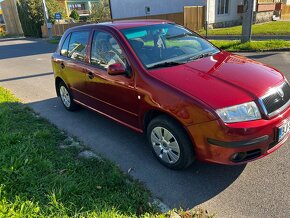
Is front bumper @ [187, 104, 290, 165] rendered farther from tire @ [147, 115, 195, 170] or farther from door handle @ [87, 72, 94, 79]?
door handle @ [87, 72, 94, 79]

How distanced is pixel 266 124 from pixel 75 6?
217ft

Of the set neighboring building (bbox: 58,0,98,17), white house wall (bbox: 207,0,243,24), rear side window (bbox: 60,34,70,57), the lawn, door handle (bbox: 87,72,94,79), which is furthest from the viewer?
neighboring building (bbox: 58,0,98,17)

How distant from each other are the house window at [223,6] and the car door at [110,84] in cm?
1926

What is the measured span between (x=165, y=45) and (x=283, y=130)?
192cm

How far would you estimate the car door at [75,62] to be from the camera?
4730mm

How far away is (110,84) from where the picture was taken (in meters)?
4.02

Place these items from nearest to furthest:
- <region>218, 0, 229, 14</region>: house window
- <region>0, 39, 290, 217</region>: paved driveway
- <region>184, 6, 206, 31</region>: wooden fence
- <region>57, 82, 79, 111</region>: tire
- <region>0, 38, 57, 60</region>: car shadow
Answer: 1. <region>0, 39, 290, 217</region>: paved driveway
2. <region>57, 82, 79, 111</region>: tire
3. <region>0, 38, 57, 60</region>: car shadow
4. <region>184, 6, 206, 31</region>: wooden fence
5. <region>218, 0, 229, 14</region>: house window

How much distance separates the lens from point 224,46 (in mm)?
11836

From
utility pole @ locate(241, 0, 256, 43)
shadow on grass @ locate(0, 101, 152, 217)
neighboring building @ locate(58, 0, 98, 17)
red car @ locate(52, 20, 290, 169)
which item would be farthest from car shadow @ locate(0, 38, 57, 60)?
neighboring building @ locate(58, 0, 98, 17)

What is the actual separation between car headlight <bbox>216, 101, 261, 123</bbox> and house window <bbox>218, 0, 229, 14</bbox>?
67.2 ft

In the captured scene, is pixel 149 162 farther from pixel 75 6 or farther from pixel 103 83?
pixel 75 6

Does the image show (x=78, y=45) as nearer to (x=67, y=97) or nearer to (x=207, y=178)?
(x=67, y=97)

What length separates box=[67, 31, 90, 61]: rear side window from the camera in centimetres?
470

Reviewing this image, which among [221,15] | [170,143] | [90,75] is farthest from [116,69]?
[221,15]
